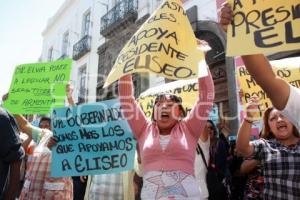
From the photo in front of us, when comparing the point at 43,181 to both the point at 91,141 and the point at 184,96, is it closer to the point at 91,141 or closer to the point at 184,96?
the point at 91,141

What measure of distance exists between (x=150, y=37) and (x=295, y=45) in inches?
44.9

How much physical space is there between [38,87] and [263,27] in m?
3.63

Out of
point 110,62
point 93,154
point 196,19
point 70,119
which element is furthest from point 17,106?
point 110,62

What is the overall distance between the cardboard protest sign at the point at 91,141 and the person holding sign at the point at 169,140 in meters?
0.52

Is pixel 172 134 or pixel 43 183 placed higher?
pixel 172 134

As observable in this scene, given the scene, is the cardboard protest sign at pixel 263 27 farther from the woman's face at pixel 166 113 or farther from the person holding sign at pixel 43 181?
the person holding sign at pixel 43 181

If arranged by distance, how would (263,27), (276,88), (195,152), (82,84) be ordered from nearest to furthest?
(276,88), (263,27), (195,152), (82,84)

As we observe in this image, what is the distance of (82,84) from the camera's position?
15320 millimetres

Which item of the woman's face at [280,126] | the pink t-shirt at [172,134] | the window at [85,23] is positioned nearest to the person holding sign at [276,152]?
the woman's face at [280,126]

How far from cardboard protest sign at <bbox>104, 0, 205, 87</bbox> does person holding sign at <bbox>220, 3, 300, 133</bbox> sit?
82 centimetres

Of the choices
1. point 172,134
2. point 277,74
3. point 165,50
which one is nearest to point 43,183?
point 172,134

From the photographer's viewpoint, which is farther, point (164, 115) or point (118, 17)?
point (118, 17)

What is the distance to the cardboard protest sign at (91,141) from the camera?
316 centimetres

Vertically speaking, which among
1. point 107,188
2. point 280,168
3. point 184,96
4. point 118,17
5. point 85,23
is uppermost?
point 85,23
